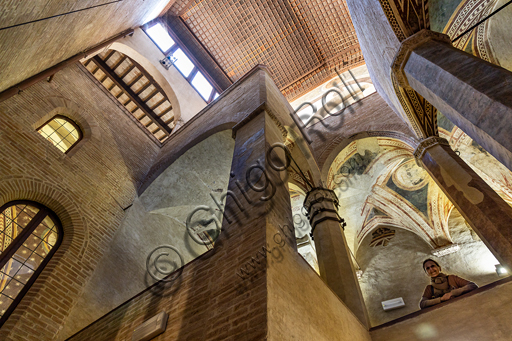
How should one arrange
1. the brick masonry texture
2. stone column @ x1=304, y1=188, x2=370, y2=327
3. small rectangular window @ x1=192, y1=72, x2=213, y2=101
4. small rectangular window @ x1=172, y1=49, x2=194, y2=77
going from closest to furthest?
the brick masonry texture < stone column @ x1=304, y1=188, x2=370, y2=327 < small rectangular window @ x1=172, y1=49, x2=194, y2=77 < small rectangular window @ x1=192, y1=72, x2=213, y2=101

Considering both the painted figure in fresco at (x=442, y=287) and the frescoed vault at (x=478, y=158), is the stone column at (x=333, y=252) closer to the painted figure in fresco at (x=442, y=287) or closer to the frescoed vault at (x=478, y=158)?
the painted figure in fresco at (x=442, y=287)

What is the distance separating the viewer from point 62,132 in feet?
22.9

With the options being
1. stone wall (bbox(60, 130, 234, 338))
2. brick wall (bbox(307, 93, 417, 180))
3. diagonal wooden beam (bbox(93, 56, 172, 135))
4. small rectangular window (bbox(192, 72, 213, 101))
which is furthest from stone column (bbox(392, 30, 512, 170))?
small rectangular window (bbox(192, 72, 213, 101))

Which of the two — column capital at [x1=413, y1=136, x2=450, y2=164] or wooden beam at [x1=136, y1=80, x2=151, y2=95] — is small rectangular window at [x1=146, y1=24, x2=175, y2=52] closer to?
wooden beam at [x1=136, y1=80, x2=151, y2=95]

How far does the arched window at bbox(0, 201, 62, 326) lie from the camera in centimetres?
490

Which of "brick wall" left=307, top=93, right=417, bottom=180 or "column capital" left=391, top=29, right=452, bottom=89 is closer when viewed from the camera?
"column capital" left=391, top=29, right=452, bottom=89

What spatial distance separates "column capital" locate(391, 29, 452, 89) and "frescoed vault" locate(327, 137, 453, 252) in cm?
378

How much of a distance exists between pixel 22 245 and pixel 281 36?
11.8 meters

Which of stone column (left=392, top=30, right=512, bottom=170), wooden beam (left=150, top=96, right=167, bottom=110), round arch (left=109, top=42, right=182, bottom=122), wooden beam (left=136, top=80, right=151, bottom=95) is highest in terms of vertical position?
wooden beam (left=136, top=80, right=151, bottom=95)

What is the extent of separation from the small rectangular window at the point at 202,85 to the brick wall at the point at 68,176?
227 inches

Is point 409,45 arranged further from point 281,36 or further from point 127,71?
point 127,71

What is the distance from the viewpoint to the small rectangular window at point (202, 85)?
13.8m

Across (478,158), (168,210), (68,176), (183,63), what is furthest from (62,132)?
(478,158)

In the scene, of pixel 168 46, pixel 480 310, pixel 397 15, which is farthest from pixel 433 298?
pixel 168 46
